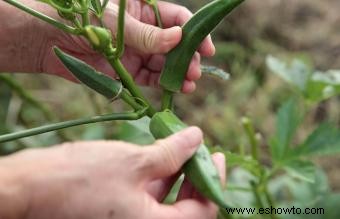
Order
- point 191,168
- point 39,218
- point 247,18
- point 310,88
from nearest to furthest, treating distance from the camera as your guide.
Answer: point 39,218 < point 191,168 < point 310,88 < point 247,18

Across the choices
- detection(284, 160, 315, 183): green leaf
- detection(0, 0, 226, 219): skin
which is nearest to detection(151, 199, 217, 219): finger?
detection(0, 0, 226, 219): skin

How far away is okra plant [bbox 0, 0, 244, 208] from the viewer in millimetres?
997

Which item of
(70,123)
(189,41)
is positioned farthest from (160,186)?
(189,41)

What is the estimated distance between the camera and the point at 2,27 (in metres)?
1.53

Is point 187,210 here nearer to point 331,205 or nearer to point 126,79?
point 126,79

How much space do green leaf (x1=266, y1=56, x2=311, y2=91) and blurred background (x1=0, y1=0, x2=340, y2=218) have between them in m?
0.51

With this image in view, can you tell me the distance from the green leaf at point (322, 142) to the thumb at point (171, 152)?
2.15 feet

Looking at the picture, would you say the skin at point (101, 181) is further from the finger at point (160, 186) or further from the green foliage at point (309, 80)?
the green foliage at point (309, 80)

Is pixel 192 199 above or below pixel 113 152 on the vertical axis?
below

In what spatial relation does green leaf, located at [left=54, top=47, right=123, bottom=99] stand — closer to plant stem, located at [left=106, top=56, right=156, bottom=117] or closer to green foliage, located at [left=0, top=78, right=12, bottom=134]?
plant stem, located at [left=106, top=56, right=156, bottom=117]

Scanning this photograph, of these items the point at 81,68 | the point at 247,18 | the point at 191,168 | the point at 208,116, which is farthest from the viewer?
the point at 247,18

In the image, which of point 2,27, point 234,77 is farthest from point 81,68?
point 234,77

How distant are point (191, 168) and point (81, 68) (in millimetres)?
294

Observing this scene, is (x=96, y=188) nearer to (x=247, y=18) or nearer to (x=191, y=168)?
(x=191, y=168)
